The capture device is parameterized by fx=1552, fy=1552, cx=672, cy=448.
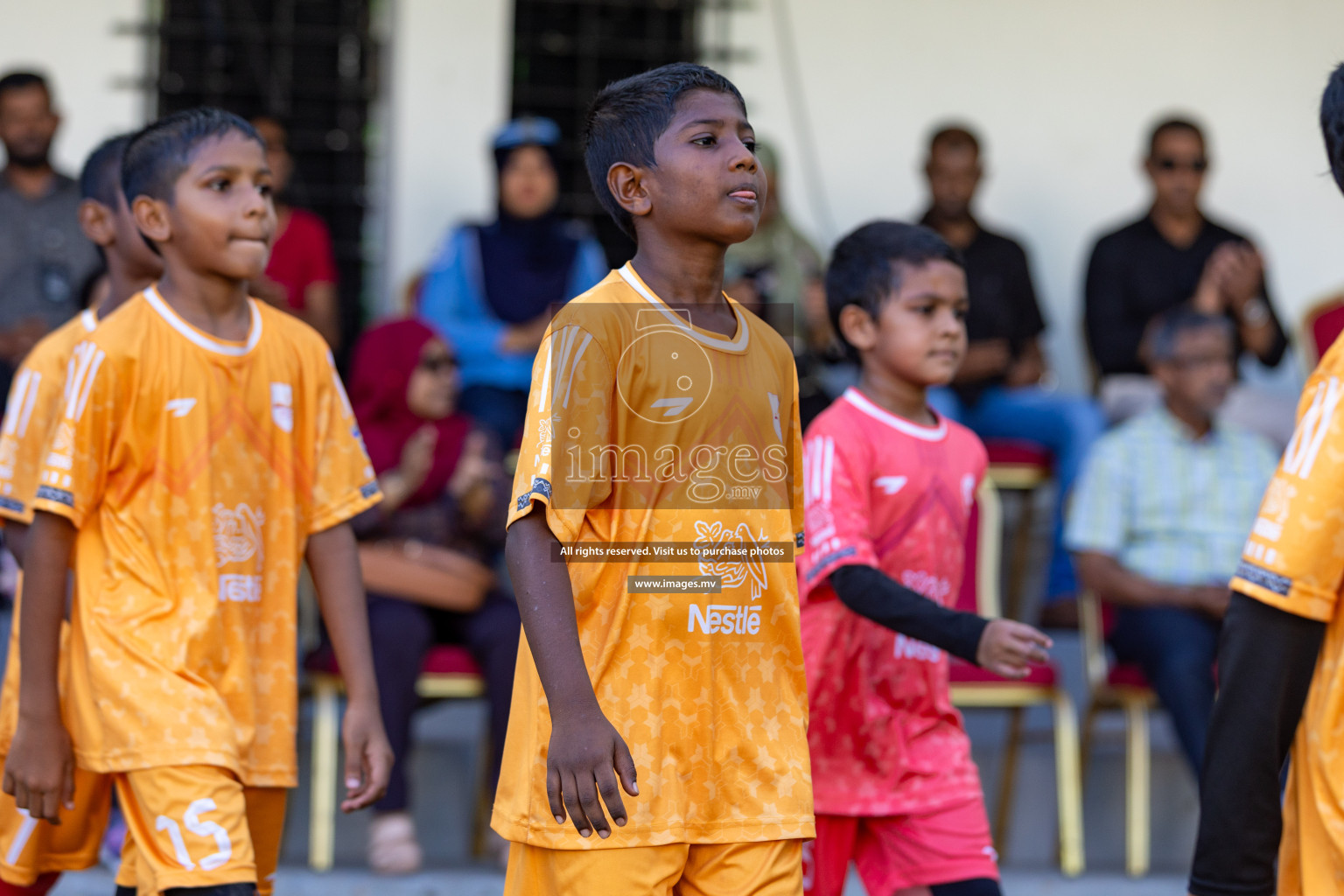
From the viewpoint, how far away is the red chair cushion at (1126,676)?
4.54m

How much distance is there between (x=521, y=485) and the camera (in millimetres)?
2139

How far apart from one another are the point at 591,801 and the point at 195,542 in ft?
3.48

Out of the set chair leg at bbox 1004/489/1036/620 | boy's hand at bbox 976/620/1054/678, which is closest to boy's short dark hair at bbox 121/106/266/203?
boy's hand at bbox 976/620/1054/678

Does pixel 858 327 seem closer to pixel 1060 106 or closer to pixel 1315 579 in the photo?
pixel 1315 579

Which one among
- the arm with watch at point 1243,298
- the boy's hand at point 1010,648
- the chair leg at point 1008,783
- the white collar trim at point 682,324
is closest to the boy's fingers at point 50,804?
the white collar trim at point 682,324

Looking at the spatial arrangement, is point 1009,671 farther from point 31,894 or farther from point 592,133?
point 31,894

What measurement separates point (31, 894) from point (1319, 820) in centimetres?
223

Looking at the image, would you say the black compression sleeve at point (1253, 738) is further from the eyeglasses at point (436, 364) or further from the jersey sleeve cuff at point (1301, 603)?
the eyeglasses at point (436, 364)

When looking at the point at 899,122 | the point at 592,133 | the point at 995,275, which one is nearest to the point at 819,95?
the point at 899,122

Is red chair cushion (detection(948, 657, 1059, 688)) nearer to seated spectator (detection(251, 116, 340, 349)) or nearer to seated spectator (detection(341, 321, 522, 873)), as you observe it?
seated spectator (detection(341, 321, 522, 873))

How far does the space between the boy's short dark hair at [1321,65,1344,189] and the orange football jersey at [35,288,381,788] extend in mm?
1791

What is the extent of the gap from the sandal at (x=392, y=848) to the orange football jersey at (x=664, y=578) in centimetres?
209

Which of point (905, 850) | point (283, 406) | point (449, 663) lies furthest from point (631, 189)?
point (449, 663)

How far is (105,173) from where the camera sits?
11.3ft
